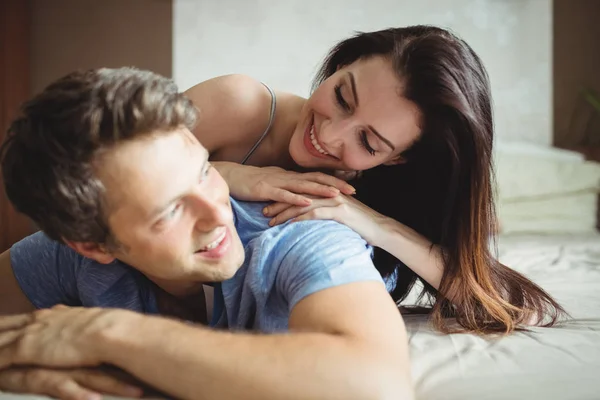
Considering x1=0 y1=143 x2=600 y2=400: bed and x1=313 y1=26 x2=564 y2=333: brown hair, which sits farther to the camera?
x1=313 y1=26 x2=564 y2=333: brown hair

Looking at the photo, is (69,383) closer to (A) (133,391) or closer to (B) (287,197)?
(A) (133,391)

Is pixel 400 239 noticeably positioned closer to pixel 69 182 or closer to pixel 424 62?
pixel 424 62

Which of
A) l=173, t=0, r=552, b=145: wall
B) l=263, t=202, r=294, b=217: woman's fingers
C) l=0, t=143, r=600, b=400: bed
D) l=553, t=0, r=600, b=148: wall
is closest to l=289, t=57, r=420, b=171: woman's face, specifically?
l=263, t=202, r=294, b=217: woman's fingers

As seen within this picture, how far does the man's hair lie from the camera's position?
807 millimetres

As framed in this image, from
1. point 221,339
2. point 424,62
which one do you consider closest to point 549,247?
point 424,62

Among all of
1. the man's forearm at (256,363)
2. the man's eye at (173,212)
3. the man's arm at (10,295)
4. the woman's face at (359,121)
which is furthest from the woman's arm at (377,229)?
the man's arm at (10,295)

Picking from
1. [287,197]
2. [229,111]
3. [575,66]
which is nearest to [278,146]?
[229,111]

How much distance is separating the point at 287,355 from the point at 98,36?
3.09m

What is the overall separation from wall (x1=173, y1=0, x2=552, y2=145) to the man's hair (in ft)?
7.27

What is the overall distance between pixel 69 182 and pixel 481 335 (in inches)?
30.9

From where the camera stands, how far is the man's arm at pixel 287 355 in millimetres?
680

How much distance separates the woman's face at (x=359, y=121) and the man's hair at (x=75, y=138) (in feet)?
1.42

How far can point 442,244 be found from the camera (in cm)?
126

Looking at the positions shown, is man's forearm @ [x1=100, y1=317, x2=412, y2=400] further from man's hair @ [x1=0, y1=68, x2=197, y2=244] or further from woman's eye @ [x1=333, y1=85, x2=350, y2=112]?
woman's eye @ [x1=333, y1=85, x2=350, y2=112]
